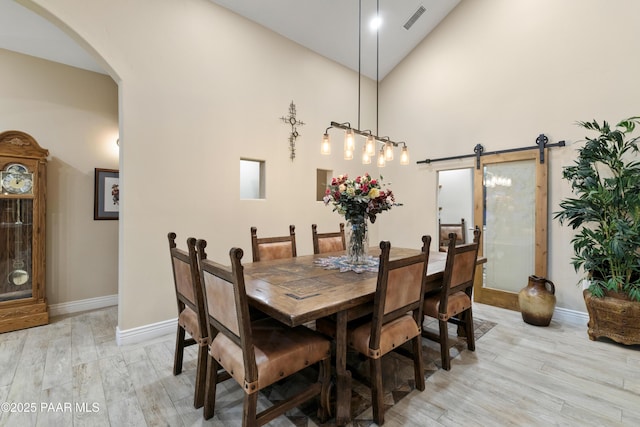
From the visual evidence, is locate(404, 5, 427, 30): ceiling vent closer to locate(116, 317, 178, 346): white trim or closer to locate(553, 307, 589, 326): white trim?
locate(553, 307, 589, 326): white trim

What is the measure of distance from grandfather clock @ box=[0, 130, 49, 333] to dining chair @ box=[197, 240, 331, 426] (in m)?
2.70

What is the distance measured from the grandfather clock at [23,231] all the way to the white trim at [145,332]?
1089 millimetres

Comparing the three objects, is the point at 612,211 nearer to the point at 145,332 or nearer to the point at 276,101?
the point at 276,101

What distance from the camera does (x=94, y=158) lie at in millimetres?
3709

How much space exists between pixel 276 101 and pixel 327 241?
6.57 feet

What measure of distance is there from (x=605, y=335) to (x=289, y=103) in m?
4.35

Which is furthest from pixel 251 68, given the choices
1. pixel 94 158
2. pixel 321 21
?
pixel 94 158

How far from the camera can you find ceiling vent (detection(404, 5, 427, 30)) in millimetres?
4016

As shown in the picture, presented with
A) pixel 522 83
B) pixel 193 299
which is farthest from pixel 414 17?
pixel 193 299

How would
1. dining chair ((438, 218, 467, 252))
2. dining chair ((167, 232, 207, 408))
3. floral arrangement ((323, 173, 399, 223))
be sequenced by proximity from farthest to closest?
1. dining chair ((438, 218, 467, 252))
2. floral arrangement ((323, 173, 399, 223))
3. dining chair ((167, 232, 207, 408))

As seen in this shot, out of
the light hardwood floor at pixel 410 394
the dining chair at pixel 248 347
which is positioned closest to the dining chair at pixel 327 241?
the dining chair at pixel 248 347

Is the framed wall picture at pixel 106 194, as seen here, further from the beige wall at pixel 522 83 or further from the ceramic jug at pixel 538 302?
the ceramic jug at pixel 538 302

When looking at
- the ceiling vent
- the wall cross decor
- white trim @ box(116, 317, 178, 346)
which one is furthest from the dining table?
the ceiling vent

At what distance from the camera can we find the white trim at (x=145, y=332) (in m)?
2.76
